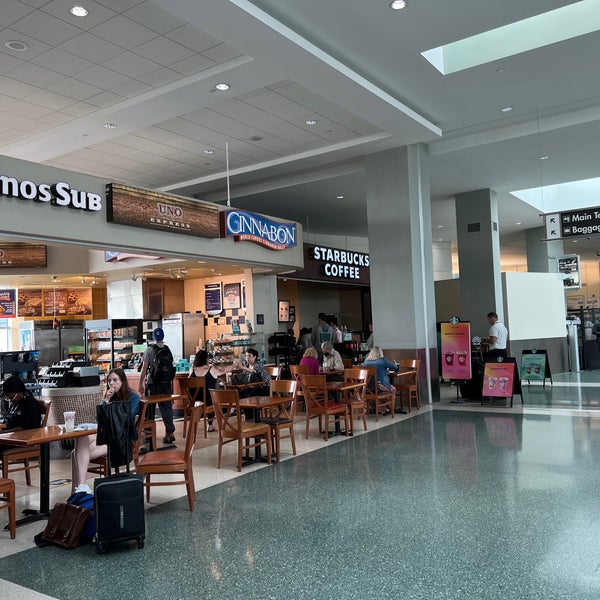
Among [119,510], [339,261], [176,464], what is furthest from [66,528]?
[339,261]

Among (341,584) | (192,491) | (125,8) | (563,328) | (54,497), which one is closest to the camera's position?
(341,584)

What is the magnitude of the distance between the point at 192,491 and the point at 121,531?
0.85m

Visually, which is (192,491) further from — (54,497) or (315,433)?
(315,433)

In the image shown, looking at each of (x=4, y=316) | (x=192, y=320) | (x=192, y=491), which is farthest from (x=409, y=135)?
(x=4, y=316)

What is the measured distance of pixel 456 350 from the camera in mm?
9078

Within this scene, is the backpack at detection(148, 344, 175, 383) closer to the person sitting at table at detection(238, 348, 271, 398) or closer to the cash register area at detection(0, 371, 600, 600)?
the person sitting at table at detection(238, 348, 271, 398)

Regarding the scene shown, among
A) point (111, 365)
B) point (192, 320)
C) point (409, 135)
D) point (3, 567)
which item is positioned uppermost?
point (409, 135)

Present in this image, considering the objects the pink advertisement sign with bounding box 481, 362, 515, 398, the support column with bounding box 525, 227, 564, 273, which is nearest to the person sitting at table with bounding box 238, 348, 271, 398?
the pink advertisement sign with bounding box 481, 362, 515, 398

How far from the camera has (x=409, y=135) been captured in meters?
8.83

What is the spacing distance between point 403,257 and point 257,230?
2.42m

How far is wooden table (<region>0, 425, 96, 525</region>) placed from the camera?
407 centimetres

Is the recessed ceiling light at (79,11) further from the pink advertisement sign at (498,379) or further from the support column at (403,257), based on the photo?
the pink advertisement sign at (498,379)

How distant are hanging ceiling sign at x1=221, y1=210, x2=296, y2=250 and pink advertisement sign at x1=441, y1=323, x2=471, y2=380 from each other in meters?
3.13

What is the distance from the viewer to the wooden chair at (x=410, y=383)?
860 cm
